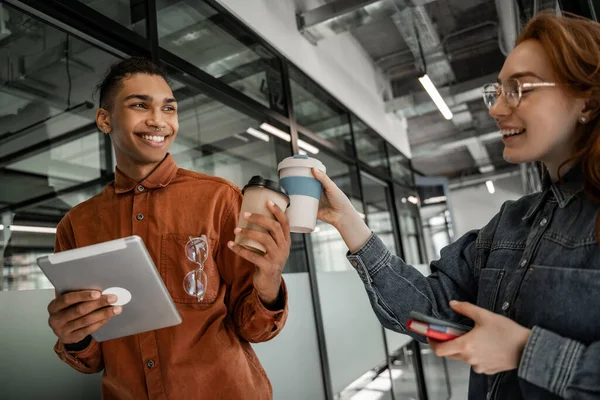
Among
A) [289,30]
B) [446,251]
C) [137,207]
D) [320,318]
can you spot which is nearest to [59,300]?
[137,207]

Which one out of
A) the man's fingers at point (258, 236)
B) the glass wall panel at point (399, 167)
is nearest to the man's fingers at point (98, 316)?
the man's fingers at point (258, 236)

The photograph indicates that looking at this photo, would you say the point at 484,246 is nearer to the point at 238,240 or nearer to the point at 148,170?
the point at 238,240

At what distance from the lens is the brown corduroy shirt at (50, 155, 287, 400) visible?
1.07m

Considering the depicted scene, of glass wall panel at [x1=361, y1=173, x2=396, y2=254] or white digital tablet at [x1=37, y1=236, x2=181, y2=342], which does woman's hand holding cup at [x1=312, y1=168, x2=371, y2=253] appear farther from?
glass wall panel at [x1=361, y1=173, x2=396, y2=254]

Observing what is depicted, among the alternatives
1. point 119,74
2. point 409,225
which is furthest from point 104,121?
point 409,225

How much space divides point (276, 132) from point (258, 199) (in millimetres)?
2425

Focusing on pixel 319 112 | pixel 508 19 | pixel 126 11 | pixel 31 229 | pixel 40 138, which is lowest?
pixel 31 229

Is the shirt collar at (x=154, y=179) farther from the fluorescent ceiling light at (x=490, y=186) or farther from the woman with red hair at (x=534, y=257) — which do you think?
the fluorescent ceiling light at (x=490, y=186)

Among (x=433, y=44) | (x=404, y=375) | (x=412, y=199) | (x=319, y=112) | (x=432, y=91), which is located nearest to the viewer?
(x=319, y=112)

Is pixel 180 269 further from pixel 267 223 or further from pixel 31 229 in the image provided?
pixel 31 229

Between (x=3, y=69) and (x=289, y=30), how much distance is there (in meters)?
2.37

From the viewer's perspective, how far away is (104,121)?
1.31 metres

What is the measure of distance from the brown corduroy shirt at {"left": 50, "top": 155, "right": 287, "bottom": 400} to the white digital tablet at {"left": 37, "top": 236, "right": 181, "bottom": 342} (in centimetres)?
15

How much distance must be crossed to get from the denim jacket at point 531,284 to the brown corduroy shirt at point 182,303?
0.96 feet
